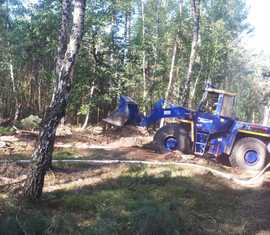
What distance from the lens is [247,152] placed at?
10750 mm

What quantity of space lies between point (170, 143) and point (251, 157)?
2.49 meters

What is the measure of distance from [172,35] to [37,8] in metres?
7.79

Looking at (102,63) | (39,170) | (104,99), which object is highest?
(102,63)

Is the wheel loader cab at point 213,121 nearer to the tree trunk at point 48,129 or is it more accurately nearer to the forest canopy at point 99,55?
the forest canopy at point 99,55

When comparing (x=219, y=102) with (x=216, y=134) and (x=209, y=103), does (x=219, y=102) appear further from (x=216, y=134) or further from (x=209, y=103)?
(x=216, y=134)

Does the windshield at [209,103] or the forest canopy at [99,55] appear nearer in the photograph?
the windshield at [209,103]

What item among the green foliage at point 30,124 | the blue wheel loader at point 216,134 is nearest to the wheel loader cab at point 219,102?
the blue wheel loader at point 216,134

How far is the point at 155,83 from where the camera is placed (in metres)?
21.3

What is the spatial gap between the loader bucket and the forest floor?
2.68 metres

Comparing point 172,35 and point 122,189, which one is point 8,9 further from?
point 122,189

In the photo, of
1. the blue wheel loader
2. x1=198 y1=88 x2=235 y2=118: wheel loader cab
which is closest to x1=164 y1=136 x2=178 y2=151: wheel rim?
the blue wheel loader

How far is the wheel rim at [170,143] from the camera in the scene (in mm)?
11945

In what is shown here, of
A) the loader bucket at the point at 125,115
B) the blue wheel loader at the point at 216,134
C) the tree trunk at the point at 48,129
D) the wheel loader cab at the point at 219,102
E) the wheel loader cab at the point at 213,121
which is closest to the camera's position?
the tree trunk at the point at 48,129

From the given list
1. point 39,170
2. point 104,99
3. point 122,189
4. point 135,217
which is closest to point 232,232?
point 135,217
